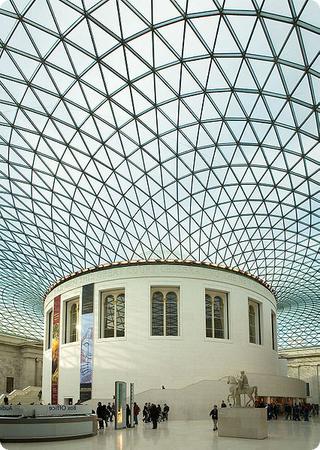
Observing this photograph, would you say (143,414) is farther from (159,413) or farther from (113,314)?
(113,314)

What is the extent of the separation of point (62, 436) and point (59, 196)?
88.5 feet

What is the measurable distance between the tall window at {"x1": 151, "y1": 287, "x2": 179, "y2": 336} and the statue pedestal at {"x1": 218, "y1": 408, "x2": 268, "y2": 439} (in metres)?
18.2

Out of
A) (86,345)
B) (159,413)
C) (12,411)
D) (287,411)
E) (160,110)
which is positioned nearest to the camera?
(12,411)

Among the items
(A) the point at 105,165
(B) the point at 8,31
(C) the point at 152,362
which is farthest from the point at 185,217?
(B) the point at 8,31

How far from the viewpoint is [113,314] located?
46031mm

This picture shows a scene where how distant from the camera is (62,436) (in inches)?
956

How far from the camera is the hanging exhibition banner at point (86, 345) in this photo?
44438 mm

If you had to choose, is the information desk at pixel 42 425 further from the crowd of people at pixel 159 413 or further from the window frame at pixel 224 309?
the window frame at pixel 224 309

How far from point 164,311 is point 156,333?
2.13m

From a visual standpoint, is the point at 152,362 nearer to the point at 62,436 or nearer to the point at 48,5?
the point at 62,436

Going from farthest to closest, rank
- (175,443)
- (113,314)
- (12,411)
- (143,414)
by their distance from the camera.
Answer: (113,314) < (143,414) < (12,411) < (175,443)

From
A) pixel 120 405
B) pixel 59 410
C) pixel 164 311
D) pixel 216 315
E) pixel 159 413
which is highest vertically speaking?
pixel 164 311

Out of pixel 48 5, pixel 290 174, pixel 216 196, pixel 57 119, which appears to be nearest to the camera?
pixel 48 5

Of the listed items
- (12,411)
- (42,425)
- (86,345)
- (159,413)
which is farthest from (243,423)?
(86,345)
